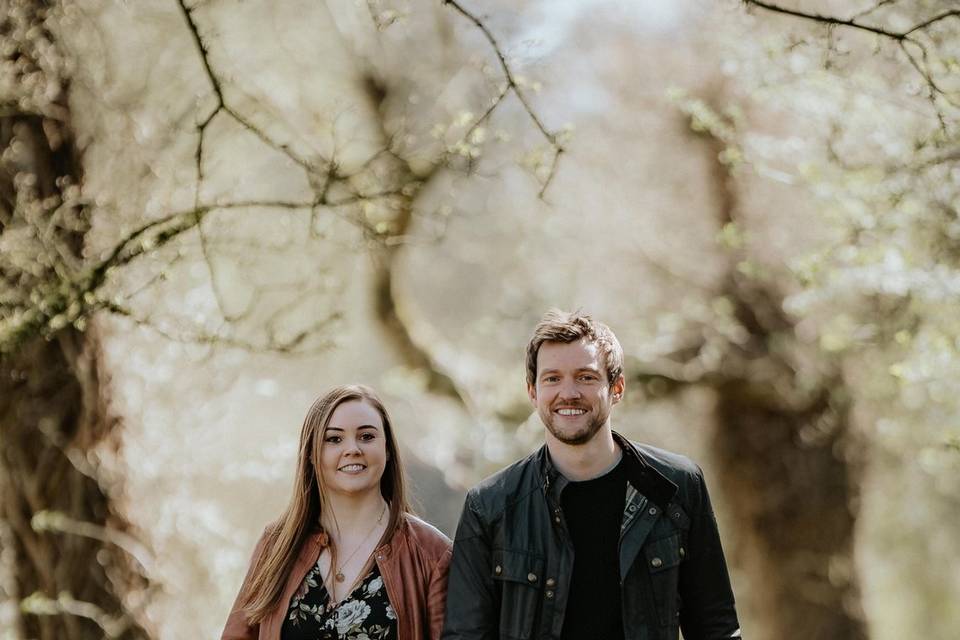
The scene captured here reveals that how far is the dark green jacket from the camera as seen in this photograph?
3723 mm

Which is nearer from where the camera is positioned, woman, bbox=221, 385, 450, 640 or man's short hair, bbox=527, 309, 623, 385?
man's short hair, bbox=527, 309, 623, 385

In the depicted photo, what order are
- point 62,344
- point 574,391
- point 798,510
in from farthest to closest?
1. point 798,510
2. point 62,344
3. point 574,391

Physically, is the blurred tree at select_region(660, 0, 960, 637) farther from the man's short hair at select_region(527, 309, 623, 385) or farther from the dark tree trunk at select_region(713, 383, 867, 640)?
the man's short hair at select_region(527, 309, 623, 385)

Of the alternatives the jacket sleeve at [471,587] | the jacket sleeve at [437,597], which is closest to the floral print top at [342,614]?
the jacket sleeve at [437,597]

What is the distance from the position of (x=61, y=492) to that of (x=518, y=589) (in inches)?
151

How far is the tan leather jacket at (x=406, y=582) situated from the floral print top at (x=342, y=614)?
0.08 ft

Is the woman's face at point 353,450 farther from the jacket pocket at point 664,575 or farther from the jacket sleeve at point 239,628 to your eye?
the jacket pocket at point 664,575

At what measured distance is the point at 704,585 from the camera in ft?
12.4

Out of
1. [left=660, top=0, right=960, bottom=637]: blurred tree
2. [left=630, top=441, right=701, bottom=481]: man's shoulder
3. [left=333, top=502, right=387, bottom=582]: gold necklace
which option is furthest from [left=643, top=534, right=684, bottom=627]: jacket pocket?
[left=660, top=0, right=960, bottom=637]: blurred tree

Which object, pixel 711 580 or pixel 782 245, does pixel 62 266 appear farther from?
pixel 782 245

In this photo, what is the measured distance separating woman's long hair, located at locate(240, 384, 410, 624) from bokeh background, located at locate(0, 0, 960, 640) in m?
1.29

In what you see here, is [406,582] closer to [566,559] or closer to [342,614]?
[342,614]

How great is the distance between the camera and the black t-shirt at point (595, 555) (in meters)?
3.73

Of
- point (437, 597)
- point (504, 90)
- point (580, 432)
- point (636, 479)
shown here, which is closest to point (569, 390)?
point (580, 432)
